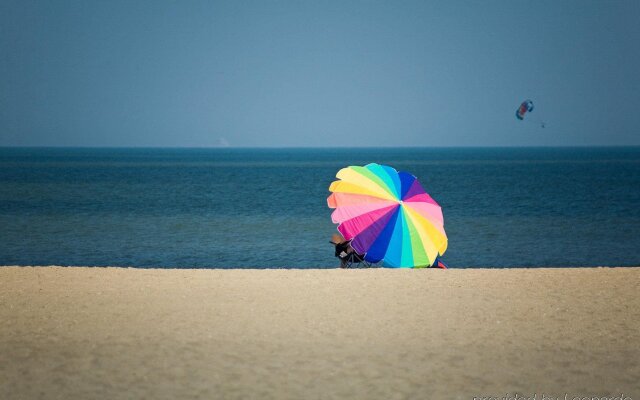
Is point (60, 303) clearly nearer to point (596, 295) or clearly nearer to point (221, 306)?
point (221, 306)

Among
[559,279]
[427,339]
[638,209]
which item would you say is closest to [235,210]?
[638,209]

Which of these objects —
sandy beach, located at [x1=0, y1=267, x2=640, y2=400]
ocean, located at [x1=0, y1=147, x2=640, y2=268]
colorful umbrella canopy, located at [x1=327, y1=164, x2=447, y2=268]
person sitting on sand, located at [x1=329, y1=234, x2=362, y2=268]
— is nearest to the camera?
sandy beach, located at [x1=0, y1=267, x2=640, y2=400]

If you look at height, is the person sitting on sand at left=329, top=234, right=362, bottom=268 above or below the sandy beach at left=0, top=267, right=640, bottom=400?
above

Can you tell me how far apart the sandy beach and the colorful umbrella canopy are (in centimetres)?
78

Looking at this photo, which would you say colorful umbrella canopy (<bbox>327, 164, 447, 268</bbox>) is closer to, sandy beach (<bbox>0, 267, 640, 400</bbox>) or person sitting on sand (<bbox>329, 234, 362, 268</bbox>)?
sandy beach (<bbox>0, 267, 640, 400</bbox>)

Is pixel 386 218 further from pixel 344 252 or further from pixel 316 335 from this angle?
pixel 316 335

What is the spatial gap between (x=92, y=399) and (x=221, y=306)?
13.8 ft

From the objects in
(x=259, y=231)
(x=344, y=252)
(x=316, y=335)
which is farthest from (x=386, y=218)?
(x=259, y=231)

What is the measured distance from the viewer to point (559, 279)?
13.5 meters

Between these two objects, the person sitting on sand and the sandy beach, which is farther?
the person sitting on sand

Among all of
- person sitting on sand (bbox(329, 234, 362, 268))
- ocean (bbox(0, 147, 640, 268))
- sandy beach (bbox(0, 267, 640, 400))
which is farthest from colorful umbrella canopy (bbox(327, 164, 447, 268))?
ocean (bbox(0, 147, 640, 268))

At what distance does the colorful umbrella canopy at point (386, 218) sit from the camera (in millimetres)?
14462

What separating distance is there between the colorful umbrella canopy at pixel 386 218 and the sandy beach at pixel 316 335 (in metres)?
0.78

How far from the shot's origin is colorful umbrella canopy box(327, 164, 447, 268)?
47.4ft
